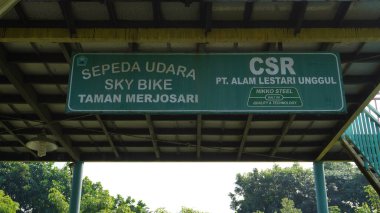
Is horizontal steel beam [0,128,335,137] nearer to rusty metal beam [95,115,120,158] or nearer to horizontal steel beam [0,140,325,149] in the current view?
rusty metal beam [95,115,120,158]

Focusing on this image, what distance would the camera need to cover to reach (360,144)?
1134 cm

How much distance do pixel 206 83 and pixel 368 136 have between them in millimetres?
6444

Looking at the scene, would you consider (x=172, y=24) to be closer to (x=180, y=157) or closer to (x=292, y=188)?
(x=180, y=157)

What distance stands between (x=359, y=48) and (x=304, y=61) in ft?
6.25

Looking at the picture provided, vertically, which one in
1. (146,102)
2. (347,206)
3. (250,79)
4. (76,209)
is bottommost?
(76,209)

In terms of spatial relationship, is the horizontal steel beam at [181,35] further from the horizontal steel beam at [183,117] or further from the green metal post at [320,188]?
the green metal post at [320,188]

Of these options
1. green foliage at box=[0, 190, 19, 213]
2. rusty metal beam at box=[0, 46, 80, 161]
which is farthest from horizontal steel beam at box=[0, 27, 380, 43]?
green foliage at box=[0, 190, 19, 213]

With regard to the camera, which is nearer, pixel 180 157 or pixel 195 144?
pixel 195 144

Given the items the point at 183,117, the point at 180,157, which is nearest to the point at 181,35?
the point at 183,117

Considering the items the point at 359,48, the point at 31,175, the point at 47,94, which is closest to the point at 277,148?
the point at 359,48

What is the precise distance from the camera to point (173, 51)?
8258mm

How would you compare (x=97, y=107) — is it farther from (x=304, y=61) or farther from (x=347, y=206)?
(x=347, y=206)

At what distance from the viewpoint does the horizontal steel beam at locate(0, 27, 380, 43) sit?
717 centimetres

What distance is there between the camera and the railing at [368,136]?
436 inches
